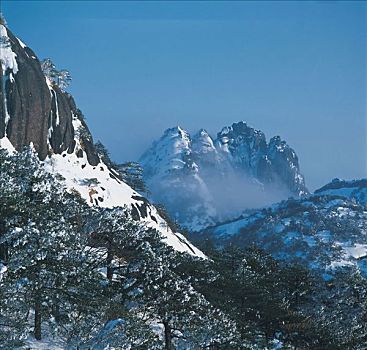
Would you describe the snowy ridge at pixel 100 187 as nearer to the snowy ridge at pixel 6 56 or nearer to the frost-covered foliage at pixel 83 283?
the snowy ridge at pixel 6 56

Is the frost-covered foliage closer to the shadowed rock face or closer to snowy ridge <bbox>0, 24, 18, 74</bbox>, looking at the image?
the shadowed rock face

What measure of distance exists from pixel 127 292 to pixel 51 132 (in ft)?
257

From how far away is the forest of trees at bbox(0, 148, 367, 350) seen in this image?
33.9 metres

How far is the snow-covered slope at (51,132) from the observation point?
10200 centimetres

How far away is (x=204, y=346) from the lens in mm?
40500

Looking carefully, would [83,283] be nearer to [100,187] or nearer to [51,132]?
[100,187]

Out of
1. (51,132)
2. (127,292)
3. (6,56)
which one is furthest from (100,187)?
(127,292)

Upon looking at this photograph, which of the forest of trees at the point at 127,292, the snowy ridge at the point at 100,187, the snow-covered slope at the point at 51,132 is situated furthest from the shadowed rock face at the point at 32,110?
the forest of trees at the point at 127,292

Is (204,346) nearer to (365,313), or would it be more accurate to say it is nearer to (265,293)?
(265,293)

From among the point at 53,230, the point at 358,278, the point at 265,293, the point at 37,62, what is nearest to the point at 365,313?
the point at 358,278

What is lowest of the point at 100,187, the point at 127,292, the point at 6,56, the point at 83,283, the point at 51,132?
the point at 83,283

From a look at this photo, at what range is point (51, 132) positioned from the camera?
4476 inches

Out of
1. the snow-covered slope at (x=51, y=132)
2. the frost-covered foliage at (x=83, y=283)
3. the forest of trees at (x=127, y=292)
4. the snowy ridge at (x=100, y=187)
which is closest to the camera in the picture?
the frost-covered foliage at (x=83, y=283)

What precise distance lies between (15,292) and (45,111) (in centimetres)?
8459
